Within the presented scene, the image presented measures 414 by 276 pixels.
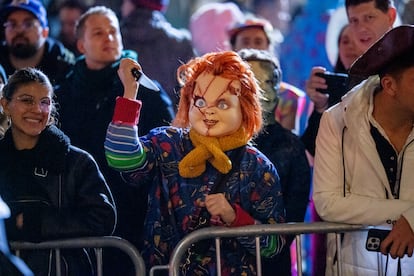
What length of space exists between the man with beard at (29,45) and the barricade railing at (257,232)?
7.39 ft

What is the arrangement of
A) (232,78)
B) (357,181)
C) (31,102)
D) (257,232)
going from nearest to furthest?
(257,232), (357,181), (232,78), (31,102)

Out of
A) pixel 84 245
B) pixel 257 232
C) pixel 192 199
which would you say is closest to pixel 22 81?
pixel 84 245

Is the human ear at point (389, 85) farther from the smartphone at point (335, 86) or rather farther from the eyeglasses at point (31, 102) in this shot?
the eyeglasses at point (31, 102)

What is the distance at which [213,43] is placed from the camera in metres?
8.34

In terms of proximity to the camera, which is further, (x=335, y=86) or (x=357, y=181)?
(x=335, y=86)

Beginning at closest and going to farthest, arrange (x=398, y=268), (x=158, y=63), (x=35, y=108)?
(x=398, y=268)
(x=35, y=108)
(x=158, y=63)

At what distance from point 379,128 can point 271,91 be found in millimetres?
1092

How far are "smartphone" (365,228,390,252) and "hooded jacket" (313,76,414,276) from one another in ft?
0.12

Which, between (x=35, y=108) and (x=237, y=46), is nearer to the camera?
(x=35, y=108)

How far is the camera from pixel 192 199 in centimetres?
522

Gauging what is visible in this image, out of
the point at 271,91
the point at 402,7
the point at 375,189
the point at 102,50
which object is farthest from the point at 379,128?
the point at 402,7

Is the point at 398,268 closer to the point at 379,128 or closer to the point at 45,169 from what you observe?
the point at 379,128

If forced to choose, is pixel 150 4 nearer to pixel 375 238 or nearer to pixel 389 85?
pixel 389 85

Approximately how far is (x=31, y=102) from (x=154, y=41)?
1952 mm
